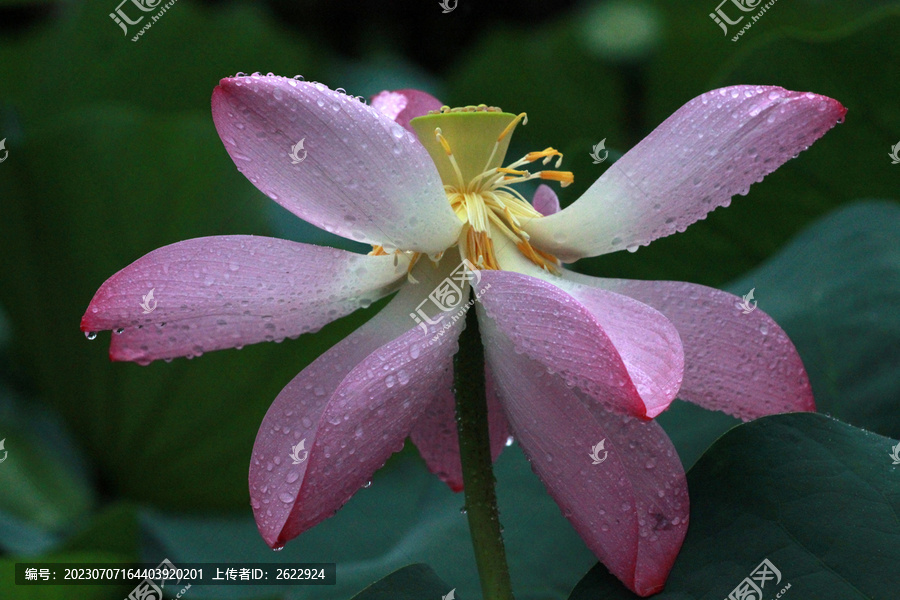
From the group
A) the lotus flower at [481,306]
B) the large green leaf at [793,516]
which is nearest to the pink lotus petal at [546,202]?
the lotus flower at [481,306]

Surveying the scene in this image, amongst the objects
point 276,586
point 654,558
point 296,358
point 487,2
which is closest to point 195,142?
point 296,358

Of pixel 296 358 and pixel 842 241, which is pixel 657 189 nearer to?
pixel 842 241

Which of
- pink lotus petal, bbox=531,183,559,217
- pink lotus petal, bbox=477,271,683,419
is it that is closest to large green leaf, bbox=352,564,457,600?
pink lotus petal, bbox=477,271,683,419

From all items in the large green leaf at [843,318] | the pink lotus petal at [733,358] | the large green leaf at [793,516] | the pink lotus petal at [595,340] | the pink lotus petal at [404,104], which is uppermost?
the pink lotus petal at [404,104]

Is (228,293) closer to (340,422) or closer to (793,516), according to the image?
(340,422)

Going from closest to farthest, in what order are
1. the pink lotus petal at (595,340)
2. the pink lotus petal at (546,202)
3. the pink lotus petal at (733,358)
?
the pink lotus petal at (595,340) → the pink lotus petal at (733,358) → the pink lotus petal at (546,202)

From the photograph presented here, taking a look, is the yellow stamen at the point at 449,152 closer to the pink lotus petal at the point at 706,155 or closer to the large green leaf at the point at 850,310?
the pink lotus petal at the point at 706,155

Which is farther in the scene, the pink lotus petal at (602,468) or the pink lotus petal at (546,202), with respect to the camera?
the pink lotus petal at (546,202)
